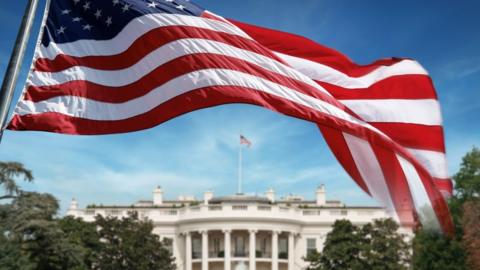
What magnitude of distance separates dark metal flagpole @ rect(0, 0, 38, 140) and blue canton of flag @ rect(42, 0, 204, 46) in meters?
1.32

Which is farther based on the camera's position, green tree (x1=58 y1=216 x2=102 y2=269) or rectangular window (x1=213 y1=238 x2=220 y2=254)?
rectangular window (x1=213 y1=238 x2=220 y2=254)

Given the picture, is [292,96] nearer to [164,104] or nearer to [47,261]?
[164,104]

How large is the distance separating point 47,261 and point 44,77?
36.1 m

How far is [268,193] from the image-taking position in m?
74.1

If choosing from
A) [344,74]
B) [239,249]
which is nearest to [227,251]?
[239,249]

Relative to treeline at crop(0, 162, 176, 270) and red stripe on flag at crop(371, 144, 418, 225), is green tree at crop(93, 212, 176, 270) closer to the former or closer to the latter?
treeline at crop(0, 162, 176, 270)

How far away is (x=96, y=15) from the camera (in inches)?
287

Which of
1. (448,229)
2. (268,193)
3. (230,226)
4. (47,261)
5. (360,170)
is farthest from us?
(268,193)

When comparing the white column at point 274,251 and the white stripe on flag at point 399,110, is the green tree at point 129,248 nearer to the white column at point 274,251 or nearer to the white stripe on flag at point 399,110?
the white column at point 274,251

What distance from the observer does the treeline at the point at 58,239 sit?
33719mm

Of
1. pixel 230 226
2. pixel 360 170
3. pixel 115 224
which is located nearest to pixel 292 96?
pixel 360 170

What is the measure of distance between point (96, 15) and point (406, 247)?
137ft

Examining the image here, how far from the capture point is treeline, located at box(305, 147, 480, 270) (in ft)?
A: 133

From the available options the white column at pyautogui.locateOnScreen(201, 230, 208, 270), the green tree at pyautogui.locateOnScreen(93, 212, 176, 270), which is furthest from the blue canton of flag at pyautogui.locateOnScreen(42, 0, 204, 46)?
the white column at pyautogui.locateOnScreen(201, 230, 208, 270)
